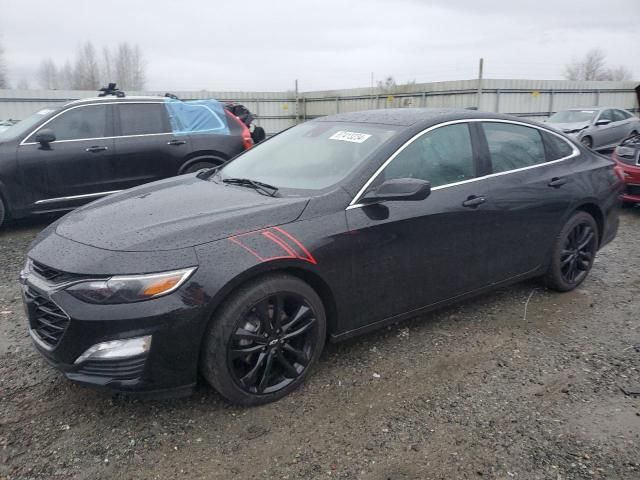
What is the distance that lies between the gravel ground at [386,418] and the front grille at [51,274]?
29.9 inches

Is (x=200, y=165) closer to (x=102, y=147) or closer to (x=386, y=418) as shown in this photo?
(x=102, y=147)

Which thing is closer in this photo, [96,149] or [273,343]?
[273,343]

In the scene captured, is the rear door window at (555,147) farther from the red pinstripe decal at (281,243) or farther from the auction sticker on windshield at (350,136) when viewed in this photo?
the red pinstripe decal at (281,243)

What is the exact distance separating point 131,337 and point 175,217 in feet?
2.41

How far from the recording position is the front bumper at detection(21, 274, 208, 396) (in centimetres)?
240

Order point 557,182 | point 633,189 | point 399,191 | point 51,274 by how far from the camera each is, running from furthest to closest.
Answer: point 633,189, point 557,182, point 399,191, point 51,274

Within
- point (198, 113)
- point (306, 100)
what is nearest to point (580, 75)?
point (306, 100)

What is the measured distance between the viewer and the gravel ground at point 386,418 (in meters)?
2.38

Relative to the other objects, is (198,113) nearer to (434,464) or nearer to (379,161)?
(379,161)

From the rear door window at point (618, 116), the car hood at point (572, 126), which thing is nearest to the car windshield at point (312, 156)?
the car hood at point (572, 126)

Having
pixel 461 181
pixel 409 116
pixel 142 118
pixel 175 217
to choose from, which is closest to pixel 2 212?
pixel 142 118

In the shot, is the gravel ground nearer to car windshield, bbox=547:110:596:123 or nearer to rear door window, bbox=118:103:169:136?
rear door window, bbox=118:103:169:136

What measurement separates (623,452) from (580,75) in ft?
220

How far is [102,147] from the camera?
6.69 m
